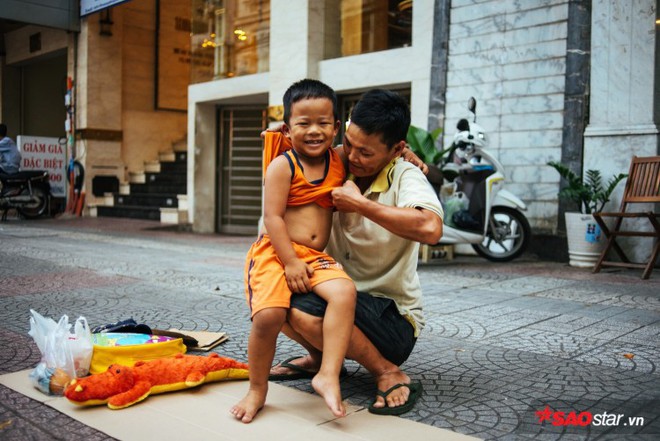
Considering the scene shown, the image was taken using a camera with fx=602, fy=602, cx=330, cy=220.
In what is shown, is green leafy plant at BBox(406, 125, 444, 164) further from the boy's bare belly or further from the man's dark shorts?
the boy's bare belly

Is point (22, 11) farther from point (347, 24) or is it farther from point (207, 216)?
point (347, 24)

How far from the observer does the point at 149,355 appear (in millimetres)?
2934

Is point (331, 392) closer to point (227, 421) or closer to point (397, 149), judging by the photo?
point (227, 421)

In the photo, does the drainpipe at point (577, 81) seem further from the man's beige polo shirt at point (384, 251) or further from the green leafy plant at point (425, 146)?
the man's beige polo shirt at point (384, 251)

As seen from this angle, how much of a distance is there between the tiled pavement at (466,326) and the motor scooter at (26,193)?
580 centimetres

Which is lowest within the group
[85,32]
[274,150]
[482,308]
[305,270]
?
[482,308]

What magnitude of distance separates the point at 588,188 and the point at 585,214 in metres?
0.30

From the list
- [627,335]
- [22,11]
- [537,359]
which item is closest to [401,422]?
[537,359]

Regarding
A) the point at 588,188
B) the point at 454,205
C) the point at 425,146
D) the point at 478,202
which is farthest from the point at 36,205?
the point at 588,188

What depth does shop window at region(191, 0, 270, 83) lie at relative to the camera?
422 inches

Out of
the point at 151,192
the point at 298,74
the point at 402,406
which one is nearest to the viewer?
the point at 402,406

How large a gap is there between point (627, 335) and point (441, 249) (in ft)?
12.7

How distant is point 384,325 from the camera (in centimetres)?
253

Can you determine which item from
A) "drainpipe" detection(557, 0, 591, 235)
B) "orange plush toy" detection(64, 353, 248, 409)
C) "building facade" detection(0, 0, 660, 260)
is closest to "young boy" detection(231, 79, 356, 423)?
"orange plush toy" detection(64, 353, 248, 409)
